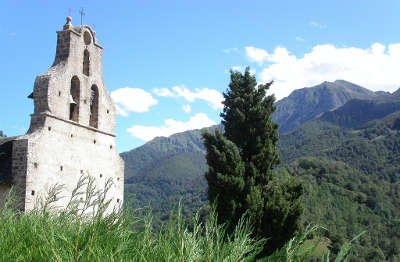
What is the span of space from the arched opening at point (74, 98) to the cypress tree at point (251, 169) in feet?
17.7

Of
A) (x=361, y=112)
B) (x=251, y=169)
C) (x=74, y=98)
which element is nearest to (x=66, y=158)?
(x=74, y=98)

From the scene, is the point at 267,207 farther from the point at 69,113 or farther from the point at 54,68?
the point at 54,68

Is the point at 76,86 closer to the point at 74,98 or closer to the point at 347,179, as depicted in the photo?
the point at 74,98

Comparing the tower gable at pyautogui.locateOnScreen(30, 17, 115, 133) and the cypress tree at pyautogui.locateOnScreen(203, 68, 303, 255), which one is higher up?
the tower gable at pyautogui.locateOnScreen(30, 17, 115, 133)

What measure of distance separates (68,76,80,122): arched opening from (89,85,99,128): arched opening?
0.78 m

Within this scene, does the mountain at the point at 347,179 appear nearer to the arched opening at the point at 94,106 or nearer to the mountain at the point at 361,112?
the mountain at the point at 361,112

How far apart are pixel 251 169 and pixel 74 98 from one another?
23.3 feet

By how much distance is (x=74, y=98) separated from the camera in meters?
13.2

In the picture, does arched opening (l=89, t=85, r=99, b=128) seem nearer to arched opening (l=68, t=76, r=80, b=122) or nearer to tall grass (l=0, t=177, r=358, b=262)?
arched opening (l=68, t=76, r=80, b=122)

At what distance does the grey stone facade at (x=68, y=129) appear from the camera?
10688 millimetres

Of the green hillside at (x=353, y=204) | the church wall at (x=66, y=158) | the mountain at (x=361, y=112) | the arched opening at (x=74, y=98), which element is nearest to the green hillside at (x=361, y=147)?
the green hillside at (x=353, y=204)

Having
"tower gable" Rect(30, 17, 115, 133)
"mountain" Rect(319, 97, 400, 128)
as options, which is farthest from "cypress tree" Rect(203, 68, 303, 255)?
"mountain" Rect(319, 97, 400, 128)

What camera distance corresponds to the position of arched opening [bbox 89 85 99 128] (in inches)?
546

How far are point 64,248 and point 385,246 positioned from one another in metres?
64.4
